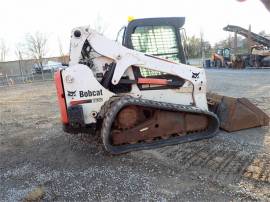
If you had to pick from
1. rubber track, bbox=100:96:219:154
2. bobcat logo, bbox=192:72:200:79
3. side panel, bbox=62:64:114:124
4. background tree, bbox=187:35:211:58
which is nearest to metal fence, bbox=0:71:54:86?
background tree, bbox=187:35:211:58

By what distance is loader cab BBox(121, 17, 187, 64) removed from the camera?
18.0 ft

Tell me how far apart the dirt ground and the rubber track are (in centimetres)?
11

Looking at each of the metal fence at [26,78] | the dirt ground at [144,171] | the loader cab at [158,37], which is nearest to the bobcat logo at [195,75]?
the loader cab at [158,37]

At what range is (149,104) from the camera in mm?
4938

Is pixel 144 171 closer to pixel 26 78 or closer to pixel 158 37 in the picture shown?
pixel 158 37

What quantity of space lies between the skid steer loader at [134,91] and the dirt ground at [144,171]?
296 millimetres

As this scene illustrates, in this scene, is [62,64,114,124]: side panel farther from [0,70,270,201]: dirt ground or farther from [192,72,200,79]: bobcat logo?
[192,72,200,79]: bobcat logo

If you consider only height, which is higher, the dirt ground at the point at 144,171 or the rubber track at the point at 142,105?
the rubber track at the point at 142,105

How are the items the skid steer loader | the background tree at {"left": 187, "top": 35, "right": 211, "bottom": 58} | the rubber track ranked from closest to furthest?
the rubber track < the skid steer loader < the background tree at {"left": 187, "top": 35, "right": 211, "bottom": 58}

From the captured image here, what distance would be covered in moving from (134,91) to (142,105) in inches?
23.0

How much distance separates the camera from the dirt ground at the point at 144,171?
142 inches

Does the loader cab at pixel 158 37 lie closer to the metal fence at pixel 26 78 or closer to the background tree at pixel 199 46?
the metal fence at pixel 26 78

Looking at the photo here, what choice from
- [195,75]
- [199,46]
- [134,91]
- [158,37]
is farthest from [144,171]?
[199,46]

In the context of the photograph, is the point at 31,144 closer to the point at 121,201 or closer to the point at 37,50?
the point at 121,201
